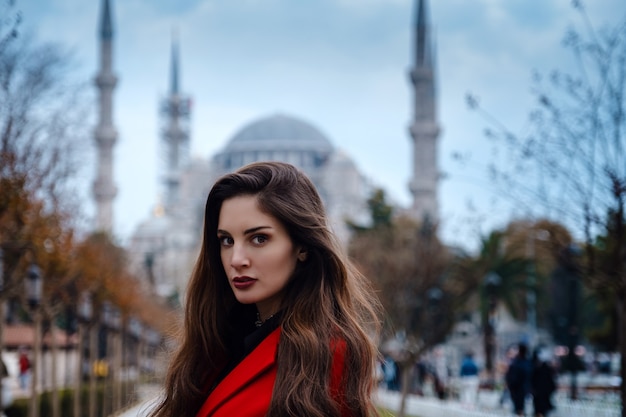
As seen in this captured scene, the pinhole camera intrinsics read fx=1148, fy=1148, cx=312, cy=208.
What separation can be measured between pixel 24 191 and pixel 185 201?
10690 cm

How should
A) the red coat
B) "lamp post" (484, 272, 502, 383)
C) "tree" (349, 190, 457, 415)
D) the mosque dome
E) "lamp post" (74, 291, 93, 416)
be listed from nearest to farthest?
the red coat
"lamp post" (74, 291, 93, 416)
"tree" (349, 190, 457, 415)
"lamp post" (484, 272, 502, 383)
the mosque dome

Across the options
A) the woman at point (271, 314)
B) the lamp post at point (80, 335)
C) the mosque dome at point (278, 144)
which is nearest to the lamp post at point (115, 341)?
the lamp post at point (80, 335)

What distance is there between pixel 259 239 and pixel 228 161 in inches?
4758

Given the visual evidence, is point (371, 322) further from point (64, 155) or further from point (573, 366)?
point (573, 366)

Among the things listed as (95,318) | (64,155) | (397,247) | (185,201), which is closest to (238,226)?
(64,155)

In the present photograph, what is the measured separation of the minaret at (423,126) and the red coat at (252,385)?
77.2 m

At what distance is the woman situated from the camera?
7.13 feet

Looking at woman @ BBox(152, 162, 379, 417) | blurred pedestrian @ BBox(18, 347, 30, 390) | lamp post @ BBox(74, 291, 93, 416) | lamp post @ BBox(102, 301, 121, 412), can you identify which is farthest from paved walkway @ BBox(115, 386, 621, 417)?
woman @ BBox(152, 162, 379, 417)

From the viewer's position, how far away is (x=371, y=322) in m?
2.55

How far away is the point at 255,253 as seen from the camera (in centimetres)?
232

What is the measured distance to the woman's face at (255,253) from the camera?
7.62 ft

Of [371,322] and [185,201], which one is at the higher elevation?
[185,201]

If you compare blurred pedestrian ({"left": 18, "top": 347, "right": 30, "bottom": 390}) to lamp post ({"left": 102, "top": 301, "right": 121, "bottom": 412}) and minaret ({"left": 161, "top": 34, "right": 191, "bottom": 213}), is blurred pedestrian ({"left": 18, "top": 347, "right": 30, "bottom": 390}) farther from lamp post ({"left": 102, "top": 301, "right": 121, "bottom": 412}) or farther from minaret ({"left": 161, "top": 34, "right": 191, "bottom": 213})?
minaret ({"left": 161, "top": 34, "right": 191, "bottom": 213})

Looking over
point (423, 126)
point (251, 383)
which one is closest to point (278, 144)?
point (423, 126)
